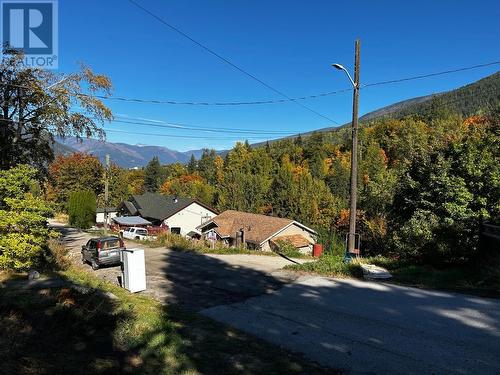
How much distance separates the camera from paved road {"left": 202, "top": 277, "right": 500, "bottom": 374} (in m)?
6.43

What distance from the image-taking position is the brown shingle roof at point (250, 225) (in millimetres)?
45906

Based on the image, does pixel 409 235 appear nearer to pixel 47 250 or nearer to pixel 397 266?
pixel 397 266

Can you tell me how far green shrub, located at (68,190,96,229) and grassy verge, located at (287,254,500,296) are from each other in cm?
5004

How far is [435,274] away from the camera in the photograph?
12.4 m

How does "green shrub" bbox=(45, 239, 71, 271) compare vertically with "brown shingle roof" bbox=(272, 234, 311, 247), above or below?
above

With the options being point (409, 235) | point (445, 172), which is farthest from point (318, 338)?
point (445, 172)

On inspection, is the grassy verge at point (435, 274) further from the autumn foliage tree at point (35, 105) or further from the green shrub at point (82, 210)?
the green shrub at point (82, 210)

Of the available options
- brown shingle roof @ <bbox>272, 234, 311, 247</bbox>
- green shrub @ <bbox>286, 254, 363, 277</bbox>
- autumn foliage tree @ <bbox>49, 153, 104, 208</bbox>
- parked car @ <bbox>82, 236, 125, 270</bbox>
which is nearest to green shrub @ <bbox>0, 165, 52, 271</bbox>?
parked car @ <bbox>82, 236, 125, 270</bbox>

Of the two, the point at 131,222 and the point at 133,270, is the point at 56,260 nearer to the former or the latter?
the point at 133,270

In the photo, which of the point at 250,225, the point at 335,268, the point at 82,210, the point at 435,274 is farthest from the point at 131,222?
the point at 435,274

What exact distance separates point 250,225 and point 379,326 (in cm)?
4137

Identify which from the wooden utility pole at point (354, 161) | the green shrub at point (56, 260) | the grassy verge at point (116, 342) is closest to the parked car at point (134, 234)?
the green shrub at point (56, 260)

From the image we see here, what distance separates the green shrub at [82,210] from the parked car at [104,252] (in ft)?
138

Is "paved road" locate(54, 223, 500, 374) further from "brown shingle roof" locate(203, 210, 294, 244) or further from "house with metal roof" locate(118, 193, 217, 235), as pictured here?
"house with metal roof" locate(118, 193, 217, 235)
